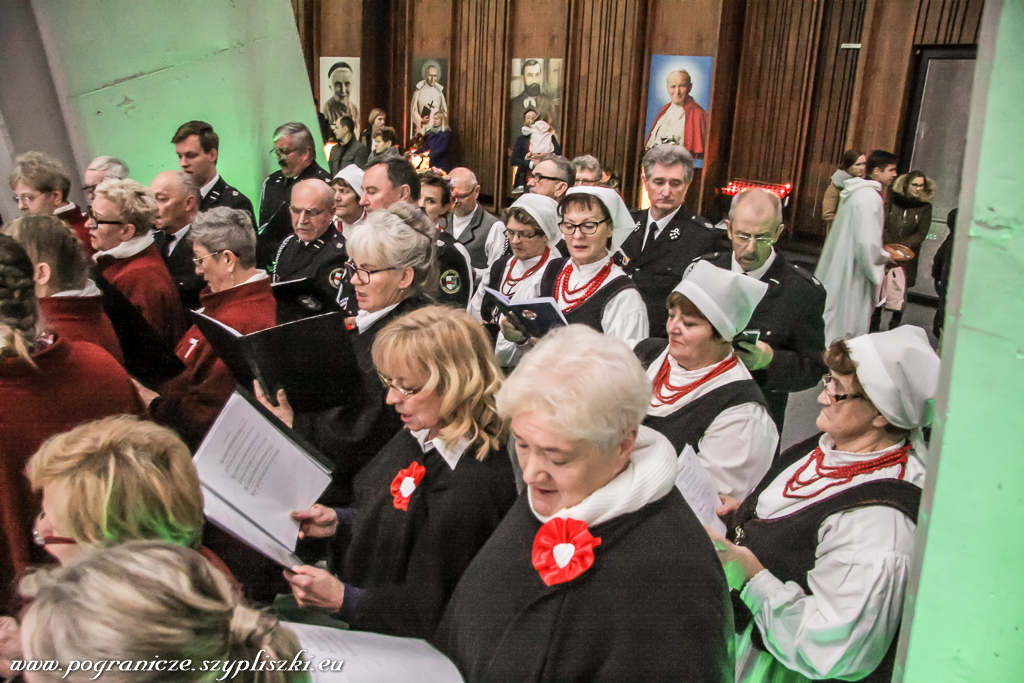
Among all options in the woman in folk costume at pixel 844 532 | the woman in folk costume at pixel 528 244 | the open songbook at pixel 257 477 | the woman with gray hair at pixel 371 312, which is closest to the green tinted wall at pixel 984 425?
→ the woman in folk costume at pixel 844 532

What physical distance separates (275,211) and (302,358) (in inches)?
127

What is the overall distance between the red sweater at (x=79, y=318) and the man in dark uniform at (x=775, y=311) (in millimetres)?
2213

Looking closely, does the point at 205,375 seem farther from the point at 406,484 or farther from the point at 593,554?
the point at 593,554

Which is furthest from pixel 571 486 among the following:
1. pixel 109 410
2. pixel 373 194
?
pixel 373 194

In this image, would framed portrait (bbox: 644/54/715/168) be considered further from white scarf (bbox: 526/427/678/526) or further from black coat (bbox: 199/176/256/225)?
white scarf (bbox: 526/427/678/526)

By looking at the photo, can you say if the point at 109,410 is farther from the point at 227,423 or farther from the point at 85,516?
the point at 85,516

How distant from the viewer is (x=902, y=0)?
20.3 ft

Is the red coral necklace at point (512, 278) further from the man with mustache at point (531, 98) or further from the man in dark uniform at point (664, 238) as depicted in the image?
the man with mustache at point (531, 98)

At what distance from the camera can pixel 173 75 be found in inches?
206

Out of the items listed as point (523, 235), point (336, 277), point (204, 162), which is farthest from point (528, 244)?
point (204, 162)

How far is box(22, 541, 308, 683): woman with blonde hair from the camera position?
944 millimetres

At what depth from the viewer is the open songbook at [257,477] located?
5.38 feet

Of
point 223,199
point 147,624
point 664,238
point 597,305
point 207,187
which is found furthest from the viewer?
point 207,187

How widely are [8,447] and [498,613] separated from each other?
4.21 ft
